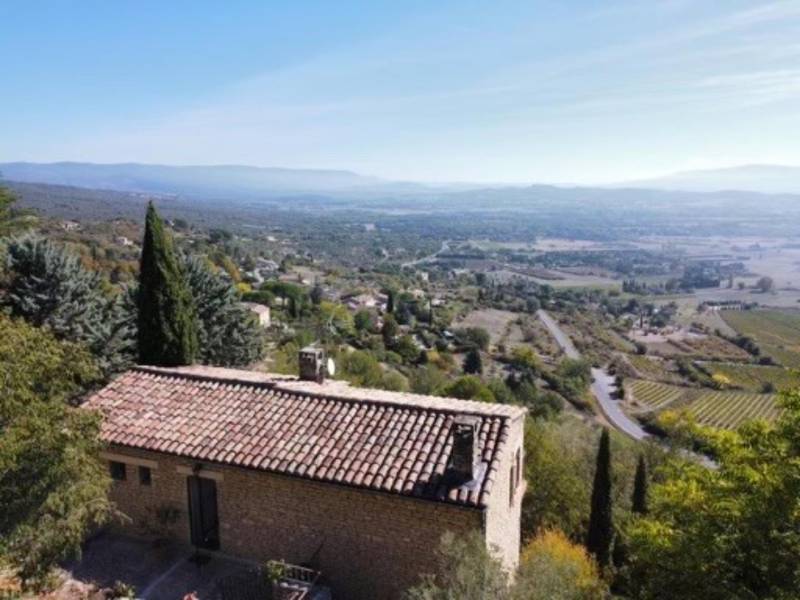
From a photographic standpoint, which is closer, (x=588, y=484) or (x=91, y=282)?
(x=91, y=282)

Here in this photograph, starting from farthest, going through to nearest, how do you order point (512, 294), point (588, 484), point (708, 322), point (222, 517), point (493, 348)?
point (512, 294)
point (708, 322)
point (493, 348)
point (588, 484)
point (222, 517)

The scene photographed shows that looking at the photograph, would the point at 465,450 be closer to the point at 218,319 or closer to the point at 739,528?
the point at 739,528

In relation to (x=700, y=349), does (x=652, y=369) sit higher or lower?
higher

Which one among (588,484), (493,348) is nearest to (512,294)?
(493,348)

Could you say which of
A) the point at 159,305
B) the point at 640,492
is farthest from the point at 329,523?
the point at 640,492

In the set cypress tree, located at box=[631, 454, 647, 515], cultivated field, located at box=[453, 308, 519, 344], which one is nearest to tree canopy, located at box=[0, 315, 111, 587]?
cypress tree, located at box=[631, 454, 647, 515]

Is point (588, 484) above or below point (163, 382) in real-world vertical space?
below

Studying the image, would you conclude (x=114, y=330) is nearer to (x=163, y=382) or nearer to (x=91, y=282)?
(x=91, y=282)
